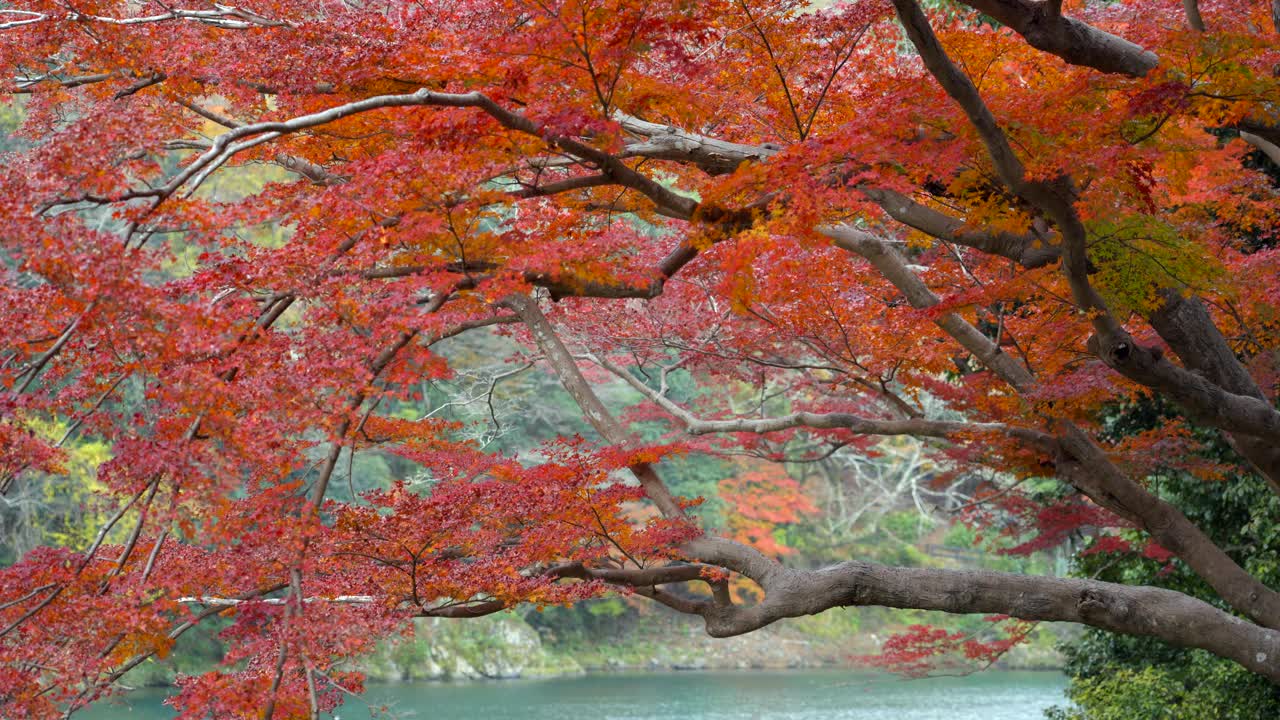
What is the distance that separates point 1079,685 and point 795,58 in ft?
22.9

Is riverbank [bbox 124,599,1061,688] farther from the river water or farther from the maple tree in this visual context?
the maple tree

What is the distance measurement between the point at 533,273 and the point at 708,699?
14169 mm

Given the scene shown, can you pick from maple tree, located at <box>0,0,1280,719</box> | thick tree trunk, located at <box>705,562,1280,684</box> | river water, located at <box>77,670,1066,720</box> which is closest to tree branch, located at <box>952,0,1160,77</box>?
maple tree, located at <box>0,0,1280,719</box>

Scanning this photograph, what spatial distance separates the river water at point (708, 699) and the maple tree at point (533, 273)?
9248 millimetres

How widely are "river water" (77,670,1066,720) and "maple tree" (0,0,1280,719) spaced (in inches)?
364

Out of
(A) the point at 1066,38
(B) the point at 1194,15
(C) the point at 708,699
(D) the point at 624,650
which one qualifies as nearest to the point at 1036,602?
(A) the point at 1066,38

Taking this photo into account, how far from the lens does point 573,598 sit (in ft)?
15.7

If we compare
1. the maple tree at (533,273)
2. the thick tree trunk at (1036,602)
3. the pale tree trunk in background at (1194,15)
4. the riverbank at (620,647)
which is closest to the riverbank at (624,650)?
the riverbank at (620,647)

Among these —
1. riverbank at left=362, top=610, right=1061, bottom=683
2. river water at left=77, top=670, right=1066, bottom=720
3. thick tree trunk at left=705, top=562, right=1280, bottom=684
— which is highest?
riverbank at left=362, top=610, right=1061, bottom=683

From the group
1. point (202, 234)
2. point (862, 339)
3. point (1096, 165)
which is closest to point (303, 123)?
point (202, 234)

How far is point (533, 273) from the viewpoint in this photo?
14.9 feet

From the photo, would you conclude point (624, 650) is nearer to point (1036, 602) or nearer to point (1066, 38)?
point (1036, 602)

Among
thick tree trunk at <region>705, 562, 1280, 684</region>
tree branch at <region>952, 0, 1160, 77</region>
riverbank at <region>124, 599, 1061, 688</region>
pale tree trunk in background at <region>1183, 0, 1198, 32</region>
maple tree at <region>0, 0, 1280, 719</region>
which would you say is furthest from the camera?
riverbank at <region>124, 599, 1061, 688</region>

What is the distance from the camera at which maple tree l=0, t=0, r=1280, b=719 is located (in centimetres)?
326
